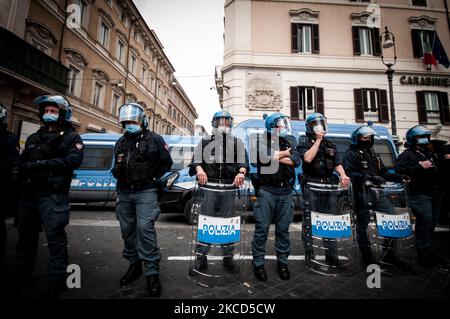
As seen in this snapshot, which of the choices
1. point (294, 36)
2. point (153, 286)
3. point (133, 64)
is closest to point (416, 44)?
point (294, 36)

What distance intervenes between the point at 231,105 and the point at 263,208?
31.5ft

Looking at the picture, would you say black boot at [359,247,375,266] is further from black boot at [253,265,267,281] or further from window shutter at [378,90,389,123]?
window shutter at [378,90,389,123]

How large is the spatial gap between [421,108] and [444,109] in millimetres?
1355

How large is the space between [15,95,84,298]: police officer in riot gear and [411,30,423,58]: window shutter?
17363 mm

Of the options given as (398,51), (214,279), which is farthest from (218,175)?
(398,51)

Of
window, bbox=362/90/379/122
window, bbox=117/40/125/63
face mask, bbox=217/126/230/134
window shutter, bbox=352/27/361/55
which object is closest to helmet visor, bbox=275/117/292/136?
face mask, bbox=217/126/230/134

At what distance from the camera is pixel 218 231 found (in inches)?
91.5

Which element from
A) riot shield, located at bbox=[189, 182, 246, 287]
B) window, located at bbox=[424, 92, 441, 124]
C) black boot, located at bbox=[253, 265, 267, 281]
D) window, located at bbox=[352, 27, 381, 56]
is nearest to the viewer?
riot shield, located at bbox=[189, 182, 246, 287]

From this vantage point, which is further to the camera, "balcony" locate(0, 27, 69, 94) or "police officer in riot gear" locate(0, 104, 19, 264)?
"balcony" locate(0, 27, 69, 94)

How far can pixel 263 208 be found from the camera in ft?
8.59

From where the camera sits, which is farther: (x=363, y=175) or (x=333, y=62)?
(x=333, y=62)

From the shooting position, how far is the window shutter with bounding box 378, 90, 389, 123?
11562 mm

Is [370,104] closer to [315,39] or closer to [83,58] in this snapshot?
[315,39]
